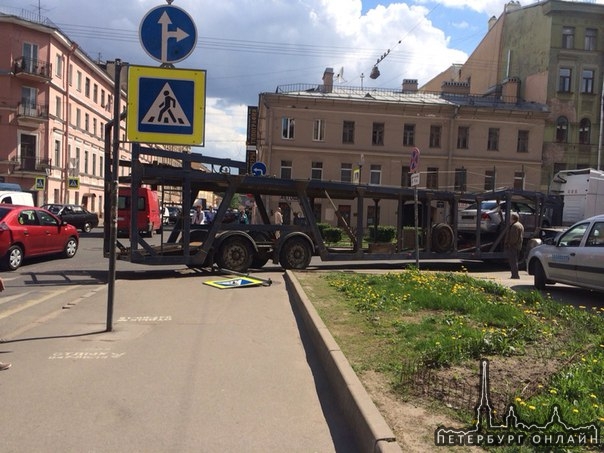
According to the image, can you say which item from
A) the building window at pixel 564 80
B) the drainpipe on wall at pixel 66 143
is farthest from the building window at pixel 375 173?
the drainpipe on wall at pixel 66 143

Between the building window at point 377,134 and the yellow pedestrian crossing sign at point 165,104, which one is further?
the building window at point 377,134

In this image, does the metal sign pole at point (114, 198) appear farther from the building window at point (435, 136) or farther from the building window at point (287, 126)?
the building window at point (435, 136)

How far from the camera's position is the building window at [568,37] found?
44.2m

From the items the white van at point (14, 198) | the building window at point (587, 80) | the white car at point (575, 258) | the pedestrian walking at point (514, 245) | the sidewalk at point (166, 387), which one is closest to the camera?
the sidewalk at point (166, 387)

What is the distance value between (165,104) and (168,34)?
90 centimetres

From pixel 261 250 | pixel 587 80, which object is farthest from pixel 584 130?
pixel 261 250

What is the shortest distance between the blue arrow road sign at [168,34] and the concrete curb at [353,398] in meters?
3.96

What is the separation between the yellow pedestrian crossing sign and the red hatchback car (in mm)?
Answer: 7969

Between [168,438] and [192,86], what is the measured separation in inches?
185

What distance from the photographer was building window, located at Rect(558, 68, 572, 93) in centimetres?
4438

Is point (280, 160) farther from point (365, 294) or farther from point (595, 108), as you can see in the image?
point (365, 294)

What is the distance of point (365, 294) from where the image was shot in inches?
364

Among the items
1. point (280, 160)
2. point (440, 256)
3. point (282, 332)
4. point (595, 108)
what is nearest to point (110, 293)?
point (282, 332)

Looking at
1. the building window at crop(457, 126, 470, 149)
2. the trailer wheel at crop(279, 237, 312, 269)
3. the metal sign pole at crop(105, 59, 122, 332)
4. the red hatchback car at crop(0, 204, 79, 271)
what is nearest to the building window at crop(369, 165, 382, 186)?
the building window at crop(457, 126, 470, 149)
